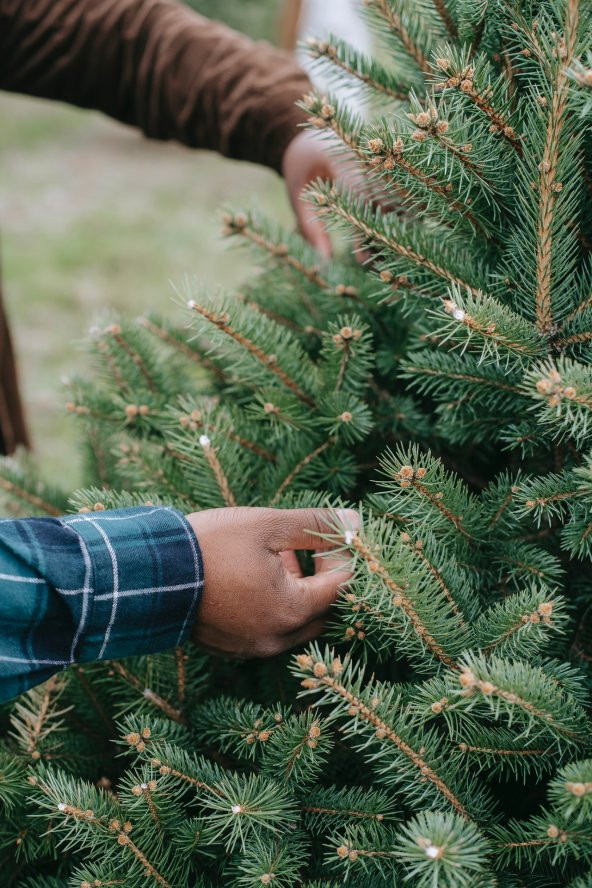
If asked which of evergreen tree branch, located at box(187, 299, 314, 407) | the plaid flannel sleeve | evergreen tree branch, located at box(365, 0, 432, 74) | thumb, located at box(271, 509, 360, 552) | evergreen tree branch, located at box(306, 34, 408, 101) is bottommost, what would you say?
the plaid flannel sleeve

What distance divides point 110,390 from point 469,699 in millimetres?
883

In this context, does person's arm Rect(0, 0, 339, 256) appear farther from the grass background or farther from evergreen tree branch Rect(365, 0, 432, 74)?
the grass background

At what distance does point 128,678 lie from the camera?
107 cm

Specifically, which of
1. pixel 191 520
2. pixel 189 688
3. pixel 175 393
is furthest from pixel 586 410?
pixel 175 393

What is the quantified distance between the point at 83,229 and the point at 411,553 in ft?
18.4

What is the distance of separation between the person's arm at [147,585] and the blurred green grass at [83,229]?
2.18 metres

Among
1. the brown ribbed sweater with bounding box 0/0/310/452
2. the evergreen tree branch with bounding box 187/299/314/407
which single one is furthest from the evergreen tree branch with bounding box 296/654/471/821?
the brown ribbed sweater with bounding box 0/0/310/452

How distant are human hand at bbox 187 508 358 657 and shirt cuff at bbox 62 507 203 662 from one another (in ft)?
→ 0.08

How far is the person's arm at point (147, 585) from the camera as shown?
2.85 ft

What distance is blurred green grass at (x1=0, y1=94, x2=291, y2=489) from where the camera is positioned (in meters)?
4.33

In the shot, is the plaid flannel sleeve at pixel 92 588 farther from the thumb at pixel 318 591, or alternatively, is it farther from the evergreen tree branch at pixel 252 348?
the evergreen tree branch at pixel 252 348

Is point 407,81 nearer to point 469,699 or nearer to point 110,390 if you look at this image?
point 110,390

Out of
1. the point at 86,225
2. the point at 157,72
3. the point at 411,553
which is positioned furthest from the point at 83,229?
the point at 411,553

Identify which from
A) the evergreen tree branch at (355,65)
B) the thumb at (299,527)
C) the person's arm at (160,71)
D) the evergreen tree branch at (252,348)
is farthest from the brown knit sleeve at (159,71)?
the thumb at (299,527)
